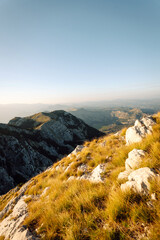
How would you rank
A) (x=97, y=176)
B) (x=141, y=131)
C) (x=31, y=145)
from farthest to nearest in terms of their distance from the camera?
(x=31, y=145) → (x=141, y=131) → (x=97, y=176)

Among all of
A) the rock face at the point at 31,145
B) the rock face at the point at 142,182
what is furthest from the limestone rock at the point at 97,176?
the rock face at the point at 31,145

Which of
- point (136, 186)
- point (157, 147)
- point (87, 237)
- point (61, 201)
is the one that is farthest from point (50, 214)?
point (157, 147)

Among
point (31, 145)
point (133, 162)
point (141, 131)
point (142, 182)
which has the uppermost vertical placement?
point (141, 131)

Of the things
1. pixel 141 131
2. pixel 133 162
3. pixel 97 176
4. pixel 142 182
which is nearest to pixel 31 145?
pixel 97 176

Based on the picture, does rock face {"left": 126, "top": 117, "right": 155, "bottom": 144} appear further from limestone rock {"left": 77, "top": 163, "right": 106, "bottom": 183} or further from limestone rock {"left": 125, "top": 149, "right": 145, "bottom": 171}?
limestone rock {"left": 77, "top": 163, "right": 106, "bottom": 183}

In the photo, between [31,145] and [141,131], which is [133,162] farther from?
[31,145]

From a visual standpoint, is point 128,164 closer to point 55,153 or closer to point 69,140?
point 55,153

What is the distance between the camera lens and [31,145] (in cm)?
5816

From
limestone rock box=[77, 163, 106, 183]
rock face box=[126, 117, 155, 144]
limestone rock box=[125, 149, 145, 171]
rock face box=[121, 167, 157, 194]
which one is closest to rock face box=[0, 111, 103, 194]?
limestone rock box=[77, 163, 106, 183]

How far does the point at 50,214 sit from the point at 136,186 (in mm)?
3272

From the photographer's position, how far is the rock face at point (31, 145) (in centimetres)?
4266

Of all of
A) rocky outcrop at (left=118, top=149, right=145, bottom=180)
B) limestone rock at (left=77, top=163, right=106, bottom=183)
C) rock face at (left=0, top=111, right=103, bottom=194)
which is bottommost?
rock face at (left=0, top=111, right=103, bottom=194)

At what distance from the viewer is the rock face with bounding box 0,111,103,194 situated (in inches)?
1679

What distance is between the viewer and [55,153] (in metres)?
71.9
